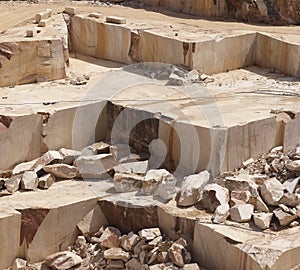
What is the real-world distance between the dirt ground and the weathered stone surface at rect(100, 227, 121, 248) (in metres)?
5.07

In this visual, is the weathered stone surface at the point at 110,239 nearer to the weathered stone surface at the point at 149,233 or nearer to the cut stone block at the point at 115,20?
the weathered stone surface at the point at 149,233

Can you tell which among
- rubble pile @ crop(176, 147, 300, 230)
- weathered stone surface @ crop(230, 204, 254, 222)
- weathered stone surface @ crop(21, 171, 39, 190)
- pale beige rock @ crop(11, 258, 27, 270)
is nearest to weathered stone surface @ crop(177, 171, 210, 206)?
rubble pile @ crop(176, 147, 300, 230)

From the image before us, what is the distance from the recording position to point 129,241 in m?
8.39

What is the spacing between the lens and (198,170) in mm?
9000

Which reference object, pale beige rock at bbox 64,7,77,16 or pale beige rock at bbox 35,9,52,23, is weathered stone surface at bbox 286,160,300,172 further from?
pale beige rock at bbox 64,7,77,16

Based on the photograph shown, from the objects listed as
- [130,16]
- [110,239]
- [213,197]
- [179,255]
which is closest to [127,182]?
[110,239]

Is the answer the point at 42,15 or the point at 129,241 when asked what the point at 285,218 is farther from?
the point at 42,15

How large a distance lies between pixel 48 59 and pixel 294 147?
13.5 feet

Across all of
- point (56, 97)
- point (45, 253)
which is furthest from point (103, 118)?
point (45, 253)

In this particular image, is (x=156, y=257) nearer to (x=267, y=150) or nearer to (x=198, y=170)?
(x=198, y=170)

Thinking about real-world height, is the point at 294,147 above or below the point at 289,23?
below

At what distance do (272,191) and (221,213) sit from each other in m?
A: 0.69

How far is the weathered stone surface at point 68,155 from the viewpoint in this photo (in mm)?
9477

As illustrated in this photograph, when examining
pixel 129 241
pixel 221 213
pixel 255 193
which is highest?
pixel 255 193
